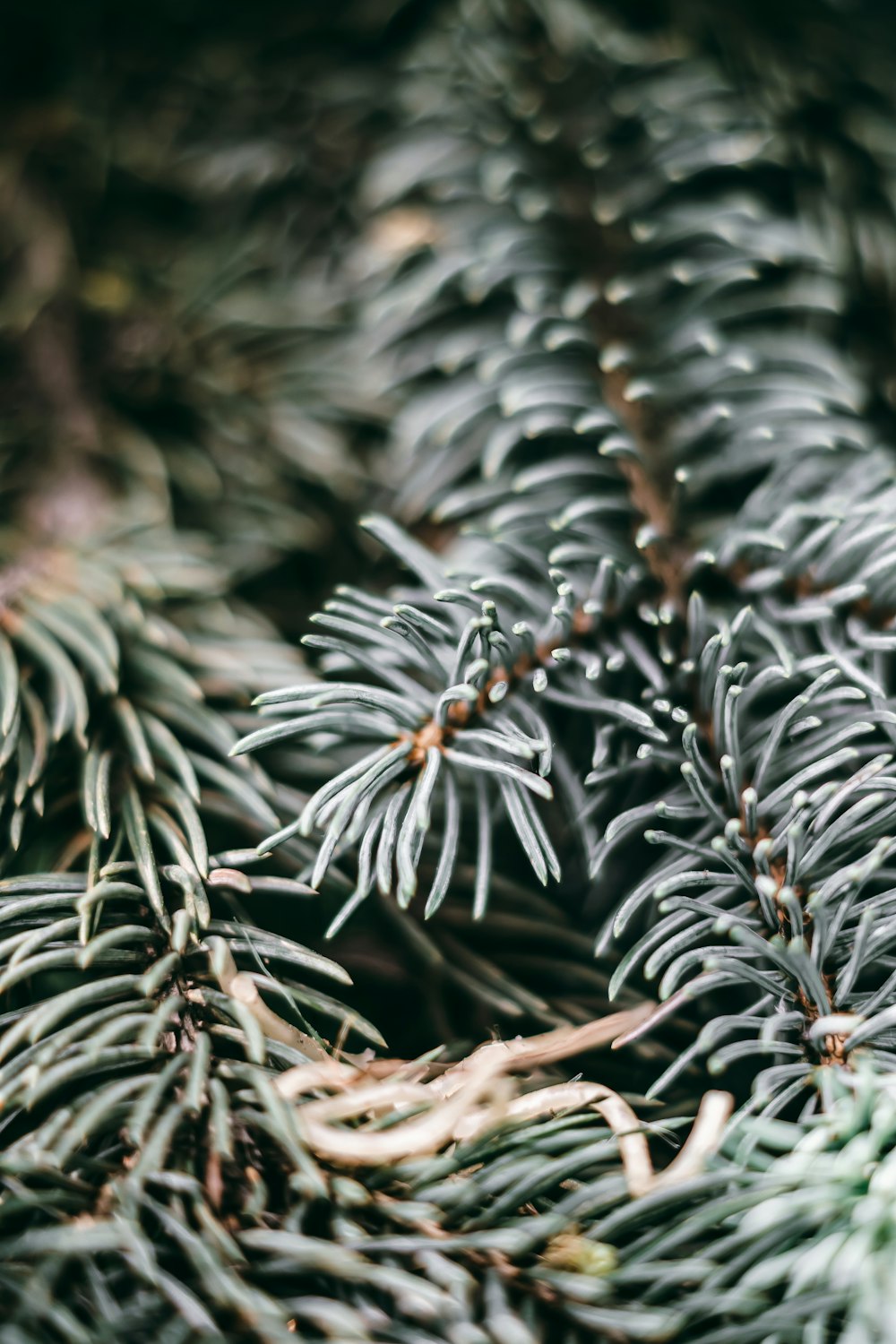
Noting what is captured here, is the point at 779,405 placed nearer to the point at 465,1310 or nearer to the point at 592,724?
the point at 592,724

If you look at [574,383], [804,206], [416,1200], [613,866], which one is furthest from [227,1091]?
[804,206]

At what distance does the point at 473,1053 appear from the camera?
30 centimetres

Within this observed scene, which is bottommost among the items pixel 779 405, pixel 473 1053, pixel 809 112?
pixel 473 1053

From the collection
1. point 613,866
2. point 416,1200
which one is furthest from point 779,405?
point 416,1200

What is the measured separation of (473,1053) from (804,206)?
414mm

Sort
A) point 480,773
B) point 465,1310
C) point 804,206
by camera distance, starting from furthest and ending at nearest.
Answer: point 804,206 → point 480,773 → point 465,1310

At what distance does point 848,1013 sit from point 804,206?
1.23 ft

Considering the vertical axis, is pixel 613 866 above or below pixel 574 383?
below

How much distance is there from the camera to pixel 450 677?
1.05 feet

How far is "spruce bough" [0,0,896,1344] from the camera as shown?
24 cm

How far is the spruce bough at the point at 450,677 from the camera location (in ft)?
0.77

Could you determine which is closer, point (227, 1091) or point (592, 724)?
point (227, 1091)

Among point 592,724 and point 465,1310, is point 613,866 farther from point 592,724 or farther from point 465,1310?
point 465,1310

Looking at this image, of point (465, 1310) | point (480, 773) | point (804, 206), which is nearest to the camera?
point (465, 1310)
